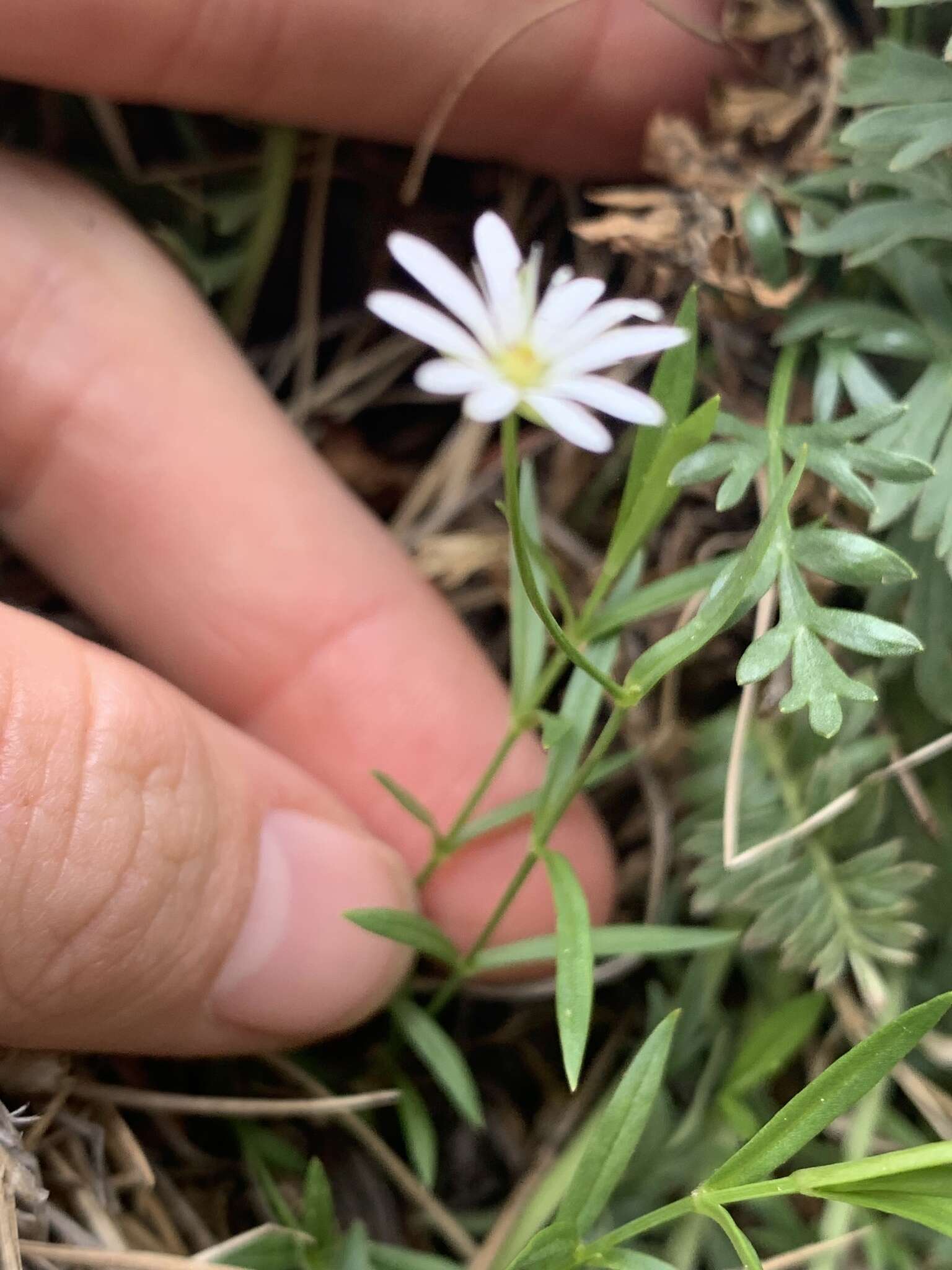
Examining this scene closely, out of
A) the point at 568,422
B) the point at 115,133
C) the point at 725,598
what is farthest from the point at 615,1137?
the point at 115,133

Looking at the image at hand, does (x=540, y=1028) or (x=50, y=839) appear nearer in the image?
(x=50, y=839)

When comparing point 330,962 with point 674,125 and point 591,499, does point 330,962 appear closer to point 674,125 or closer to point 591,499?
point 591,499

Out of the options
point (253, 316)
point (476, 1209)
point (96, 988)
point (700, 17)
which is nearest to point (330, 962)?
point (96, 988)

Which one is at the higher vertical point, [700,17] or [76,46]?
[700,17]

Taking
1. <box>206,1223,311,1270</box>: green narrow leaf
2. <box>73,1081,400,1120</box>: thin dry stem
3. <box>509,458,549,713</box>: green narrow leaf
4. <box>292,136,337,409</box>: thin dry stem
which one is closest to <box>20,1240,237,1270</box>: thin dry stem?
<box>206,1223,311,1270</box>: green narrow leaf

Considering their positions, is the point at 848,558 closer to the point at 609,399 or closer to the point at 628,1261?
the point at 609,399

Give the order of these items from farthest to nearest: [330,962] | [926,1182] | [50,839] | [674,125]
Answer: [674,125] < [330,962] < [50,839] < [926,1182]

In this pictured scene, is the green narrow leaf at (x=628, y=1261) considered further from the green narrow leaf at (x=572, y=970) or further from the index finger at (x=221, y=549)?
the index finger at (x=221, y=549)

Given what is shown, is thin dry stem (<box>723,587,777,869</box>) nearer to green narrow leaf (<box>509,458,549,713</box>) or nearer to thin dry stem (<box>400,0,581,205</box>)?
green narrow leaf (<box>509,458,549,713</box>)
